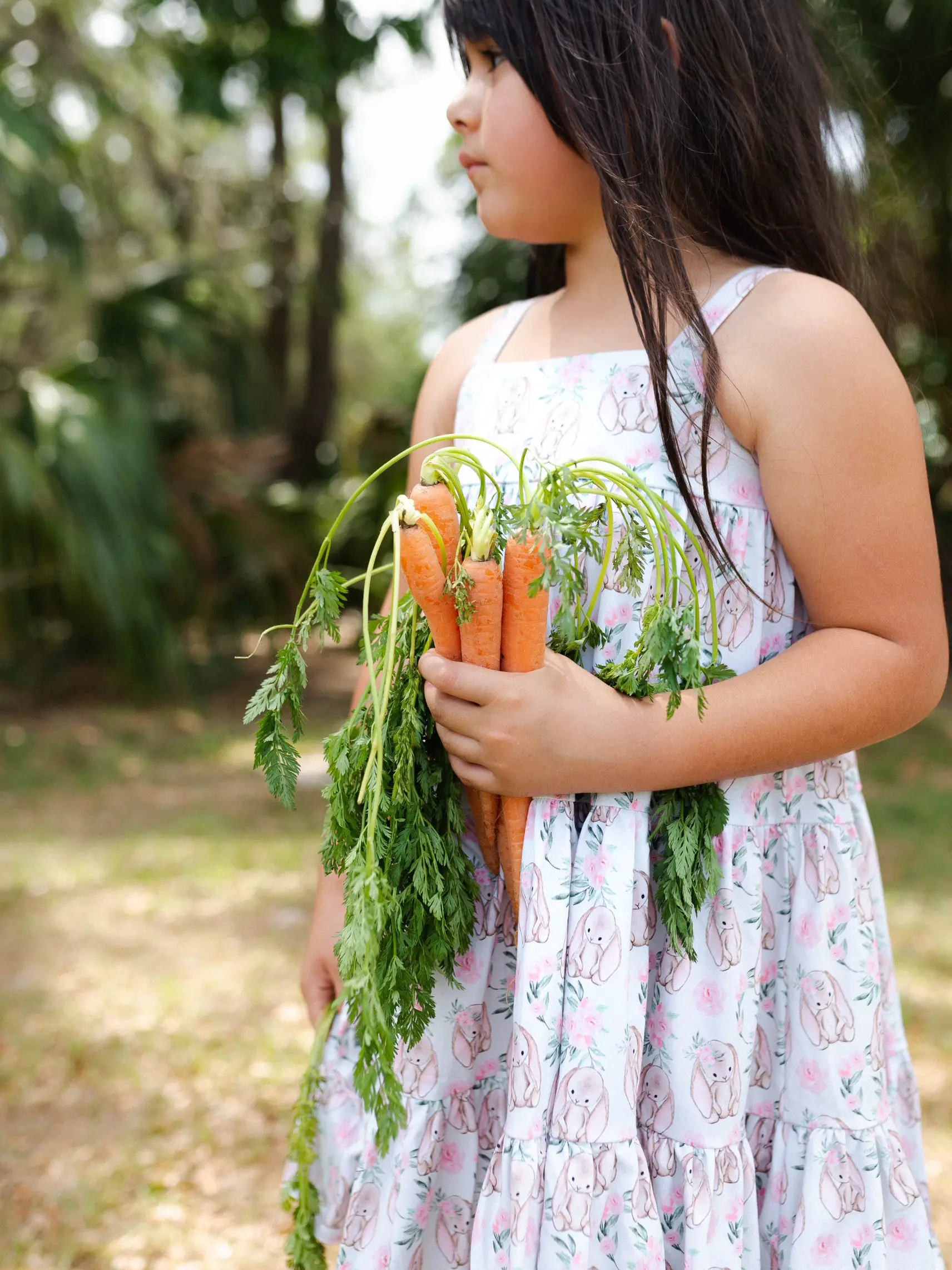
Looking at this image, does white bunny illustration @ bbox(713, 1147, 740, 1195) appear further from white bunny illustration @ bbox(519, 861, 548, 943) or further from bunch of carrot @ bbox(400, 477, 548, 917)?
bunch of carrot @ bbox(400, 477, 548, 917)

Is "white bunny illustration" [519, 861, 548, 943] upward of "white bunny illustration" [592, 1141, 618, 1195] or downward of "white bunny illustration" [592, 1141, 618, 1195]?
Answer: upward

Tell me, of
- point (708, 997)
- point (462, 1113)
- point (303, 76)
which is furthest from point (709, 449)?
point (303, 76)

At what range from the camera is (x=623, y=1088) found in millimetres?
986

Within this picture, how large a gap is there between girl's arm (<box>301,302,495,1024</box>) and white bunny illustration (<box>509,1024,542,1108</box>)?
1.00ft

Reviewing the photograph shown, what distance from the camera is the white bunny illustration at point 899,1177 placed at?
43.7 inches

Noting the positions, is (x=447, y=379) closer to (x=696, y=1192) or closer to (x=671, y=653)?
(x=671, y=653)

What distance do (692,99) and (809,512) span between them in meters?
0.47

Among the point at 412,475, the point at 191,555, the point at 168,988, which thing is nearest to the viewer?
the point at 412,475

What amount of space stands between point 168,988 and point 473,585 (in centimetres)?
252

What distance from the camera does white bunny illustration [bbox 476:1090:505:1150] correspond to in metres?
1.17

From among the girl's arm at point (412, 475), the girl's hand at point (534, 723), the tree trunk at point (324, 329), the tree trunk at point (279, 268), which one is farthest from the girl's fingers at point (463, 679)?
the tree trunk at point (279, 268)

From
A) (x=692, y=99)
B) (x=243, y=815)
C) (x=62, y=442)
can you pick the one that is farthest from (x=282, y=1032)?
(x=62, y=442)

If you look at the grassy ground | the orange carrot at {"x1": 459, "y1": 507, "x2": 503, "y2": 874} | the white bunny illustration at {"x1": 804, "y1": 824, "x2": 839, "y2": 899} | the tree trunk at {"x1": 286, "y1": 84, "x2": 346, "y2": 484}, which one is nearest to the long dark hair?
the orange carrot at {"x1": 459, "y1": 507, "x2": 503, "y2": 874}

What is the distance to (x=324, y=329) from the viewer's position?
26.4ft
